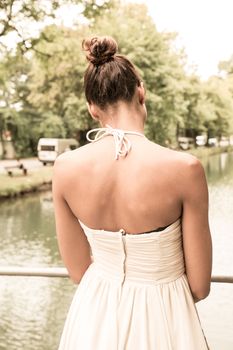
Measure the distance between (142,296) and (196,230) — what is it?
0.56ft

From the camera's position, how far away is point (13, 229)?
10.5 meters

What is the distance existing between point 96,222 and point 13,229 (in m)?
9.81

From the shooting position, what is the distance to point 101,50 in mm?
920

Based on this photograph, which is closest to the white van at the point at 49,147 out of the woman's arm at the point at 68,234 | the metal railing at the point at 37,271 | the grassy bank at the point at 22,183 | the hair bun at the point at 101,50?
the grassy bank at the point at 22,183

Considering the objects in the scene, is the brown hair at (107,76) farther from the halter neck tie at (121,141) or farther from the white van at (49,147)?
the white van at (49,147)

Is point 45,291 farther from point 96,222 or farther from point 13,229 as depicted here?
point 96,222

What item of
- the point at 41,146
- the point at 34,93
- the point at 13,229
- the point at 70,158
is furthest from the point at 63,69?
the point at 70,158

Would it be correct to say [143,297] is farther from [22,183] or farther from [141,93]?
[22,183]

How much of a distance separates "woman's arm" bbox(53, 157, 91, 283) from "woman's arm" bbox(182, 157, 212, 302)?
0.75ft

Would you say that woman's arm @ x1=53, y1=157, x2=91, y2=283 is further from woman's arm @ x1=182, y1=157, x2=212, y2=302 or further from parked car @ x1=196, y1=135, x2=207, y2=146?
parked car @ x1=196, y1=135, x2=207, y2=146

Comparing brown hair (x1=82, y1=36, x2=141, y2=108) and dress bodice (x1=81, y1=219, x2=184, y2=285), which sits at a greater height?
brown hair (x1=82, y1=36, x2=141, y2=108)

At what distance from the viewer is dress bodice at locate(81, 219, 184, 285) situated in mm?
907

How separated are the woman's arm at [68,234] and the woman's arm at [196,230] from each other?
230mm

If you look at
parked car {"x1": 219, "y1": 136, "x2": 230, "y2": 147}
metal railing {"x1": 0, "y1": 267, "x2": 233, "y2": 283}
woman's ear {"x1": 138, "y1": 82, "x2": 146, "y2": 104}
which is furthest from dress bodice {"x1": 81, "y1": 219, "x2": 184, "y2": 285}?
parked car {"x1": 219, "y1": 136, "x2": 230, "y2": 147}
